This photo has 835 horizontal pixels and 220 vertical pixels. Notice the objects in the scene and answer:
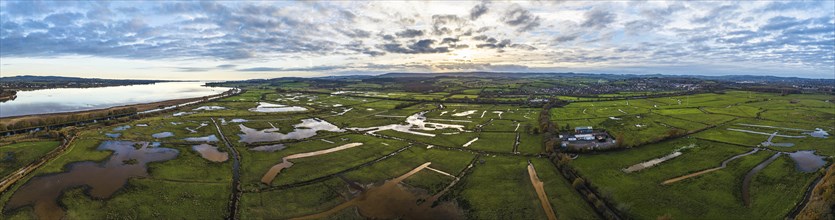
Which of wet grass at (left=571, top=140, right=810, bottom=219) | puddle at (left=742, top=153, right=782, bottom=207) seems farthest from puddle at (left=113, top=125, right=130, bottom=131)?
puddle at (left=742, top=153, right=782, bottom=207)

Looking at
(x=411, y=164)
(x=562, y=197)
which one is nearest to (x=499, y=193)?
(x=562, y=197)

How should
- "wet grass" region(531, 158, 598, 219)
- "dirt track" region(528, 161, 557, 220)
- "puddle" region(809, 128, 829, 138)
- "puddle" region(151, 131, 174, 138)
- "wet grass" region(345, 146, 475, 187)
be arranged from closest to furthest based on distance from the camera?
"wet grass" region(531, 158, 598, 219) < "dirt track" region(528, 161, 557, 220) < "wet grass" region(345, 146, 475, 187) < "puddle" region(809, 128, 829, 138) < "puddle" region(151, 131, 174, 138)

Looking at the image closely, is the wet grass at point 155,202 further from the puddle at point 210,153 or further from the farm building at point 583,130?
the farm building at point 583,130

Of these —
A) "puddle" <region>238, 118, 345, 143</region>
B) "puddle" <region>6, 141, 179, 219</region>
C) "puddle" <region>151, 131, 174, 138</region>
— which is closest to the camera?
"puddle" <region>6, 141, 179, 219</region>

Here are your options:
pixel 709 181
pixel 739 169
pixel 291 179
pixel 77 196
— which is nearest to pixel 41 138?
pixel 77 196

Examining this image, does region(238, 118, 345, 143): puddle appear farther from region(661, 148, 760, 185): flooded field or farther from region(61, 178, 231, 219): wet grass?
region(661, 148, 760, 185): flooded field

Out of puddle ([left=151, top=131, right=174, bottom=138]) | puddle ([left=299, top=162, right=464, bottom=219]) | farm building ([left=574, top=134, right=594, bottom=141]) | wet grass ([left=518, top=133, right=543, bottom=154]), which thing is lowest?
puddle ([left=299, top=162, right=464, bottom=219])

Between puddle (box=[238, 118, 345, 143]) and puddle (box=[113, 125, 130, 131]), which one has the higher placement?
puddle (box=[113, 125, 130, 131])

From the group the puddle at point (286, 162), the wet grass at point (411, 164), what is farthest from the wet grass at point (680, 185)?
the puddle at point (286, 162)
